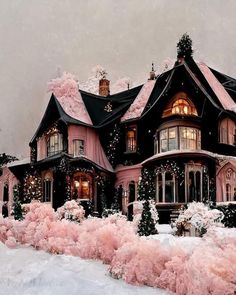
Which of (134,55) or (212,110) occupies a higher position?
(134,55)

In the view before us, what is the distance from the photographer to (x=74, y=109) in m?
17.4

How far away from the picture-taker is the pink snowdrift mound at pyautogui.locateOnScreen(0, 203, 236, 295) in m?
5.68

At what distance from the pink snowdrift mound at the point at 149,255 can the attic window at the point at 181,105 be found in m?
6.40

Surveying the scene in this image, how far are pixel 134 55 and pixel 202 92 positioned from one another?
8.86ft

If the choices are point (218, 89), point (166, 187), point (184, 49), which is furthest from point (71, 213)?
point (184, 49)

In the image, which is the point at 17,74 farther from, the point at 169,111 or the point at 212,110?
the point at 212,110

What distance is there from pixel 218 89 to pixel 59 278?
34.0ft

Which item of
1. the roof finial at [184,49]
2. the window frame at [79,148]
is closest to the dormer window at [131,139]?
the window frame at [79,148]

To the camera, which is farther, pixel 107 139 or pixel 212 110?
pixel 107 139

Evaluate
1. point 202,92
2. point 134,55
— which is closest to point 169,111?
point 202,92

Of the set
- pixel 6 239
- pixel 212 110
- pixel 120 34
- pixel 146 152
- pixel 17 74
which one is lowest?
pixel 6 239

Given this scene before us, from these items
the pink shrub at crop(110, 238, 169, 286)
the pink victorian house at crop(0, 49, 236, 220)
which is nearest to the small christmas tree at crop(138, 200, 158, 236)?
the pink shrub at crop(110, 238, 169, 286)

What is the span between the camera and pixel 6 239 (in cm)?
1114

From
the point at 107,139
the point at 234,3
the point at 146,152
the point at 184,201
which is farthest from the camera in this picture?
the point at 107,139
